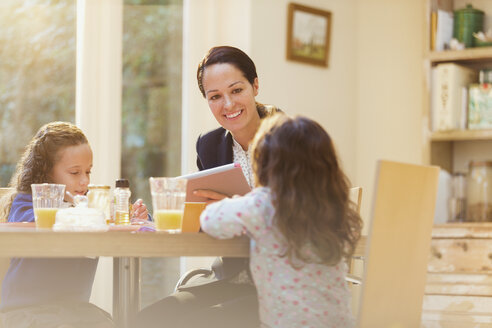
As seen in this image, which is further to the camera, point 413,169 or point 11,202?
point 11,202

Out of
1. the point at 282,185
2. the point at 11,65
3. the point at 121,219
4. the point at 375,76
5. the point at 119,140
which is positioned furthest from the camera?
the point at 375,76

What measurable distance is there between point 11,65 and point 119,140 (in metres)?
0.58

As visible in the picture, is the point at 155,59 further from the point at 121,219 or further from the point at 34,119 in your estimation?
the point at 121,219

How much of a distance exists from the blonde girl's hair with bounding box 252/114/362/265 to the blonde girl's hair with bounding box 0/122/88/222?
755 mm

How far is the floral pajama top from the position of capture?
140 cm

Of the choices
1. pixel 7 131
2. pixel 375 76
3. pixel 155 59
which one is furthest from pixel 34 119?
pixel 375 76

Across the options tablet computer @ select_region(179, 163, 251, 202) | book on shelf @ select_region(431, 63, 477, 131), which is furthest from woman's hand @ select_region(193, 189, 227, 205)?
book on shelf @ select_region(431, 63, 477, 131)

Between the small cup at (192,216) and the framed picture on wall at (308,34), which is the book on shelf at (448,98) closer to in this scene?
the framed picture on wall at (308,34)

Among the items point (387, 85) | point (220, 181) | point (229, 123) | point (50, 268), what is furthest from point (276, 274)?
point (387, 85)

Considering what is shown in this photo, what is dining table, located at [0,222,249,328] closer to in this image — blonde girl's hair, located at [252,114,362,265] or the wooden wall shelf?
blonde girl's hair, located at [252,114,362,265]

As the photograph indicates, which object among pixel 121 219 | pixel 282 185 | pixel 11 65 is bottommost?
pixel 121 219

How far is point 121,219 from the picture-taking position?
6.37 feet

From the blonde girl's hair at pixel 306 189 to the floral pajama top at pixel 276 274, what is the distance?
0.08ft

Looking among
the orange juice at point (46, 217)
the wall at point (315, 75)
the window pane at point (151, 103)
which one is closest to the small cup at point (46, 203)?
the orange juice at point (46, 217)
